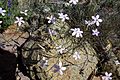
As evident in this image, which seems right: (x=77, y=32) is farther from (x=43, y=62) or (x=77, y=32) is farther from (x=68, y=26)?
(x=43, y=62)

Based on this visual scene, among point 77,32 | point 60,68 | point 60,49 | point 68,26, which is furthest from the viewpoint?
point 68,26

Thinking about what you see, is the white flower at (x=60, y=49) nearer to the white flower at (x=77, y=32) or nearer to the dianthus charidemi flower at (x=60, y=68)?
the dianthus charidemi flower at (x=60, y=68)

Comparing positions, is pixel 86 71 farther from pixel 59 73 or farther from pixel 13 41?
pixel 13 41

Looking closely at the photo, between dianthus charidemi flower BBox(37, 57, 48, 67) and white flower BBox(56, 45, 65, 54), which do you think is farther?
white flower BBox(56, 45, 65, 54)

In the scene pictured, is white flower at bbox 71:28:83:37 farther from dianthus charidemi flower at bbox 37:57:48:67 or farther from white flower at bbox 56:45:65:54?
dianthus charidemi flower at bbox 37:57:48:67

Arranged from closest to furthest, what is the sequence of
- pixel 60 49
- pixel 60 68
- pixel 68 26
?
pixel 60 68 < pixel 60 49 < pixel 68 26

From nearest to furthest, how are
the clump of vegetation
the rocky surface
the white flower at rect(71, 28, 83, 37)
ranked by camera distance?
the rocky surface, the clump of vegetation, the white flower at rect(71, 28, 83, 37)

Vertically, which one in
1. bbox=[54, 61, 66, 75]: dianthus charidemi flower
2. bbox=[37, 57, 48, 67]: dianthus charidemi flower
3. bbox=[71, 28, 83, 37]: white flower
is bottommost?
bbox=[54, 61, 66, 75]: dianthus charidemi flower

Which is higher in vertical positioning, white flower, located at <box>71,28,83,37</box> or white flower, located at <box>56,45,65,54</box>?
white flower, located at <box>71,28,83,37</box>

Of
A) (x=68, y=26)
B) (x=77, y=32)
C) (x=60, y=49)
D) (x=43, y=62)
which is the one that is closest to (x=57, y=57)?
(x=60, y=49)

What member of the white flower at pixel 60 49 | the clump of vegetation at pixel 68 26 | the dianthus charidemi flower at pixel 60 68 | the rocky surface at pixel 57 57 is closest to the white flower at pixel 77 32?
the clump of vegetation at pixel 68 26

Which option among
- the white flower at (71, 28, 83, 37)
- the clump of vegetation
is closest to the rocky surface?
the clump of vegetation

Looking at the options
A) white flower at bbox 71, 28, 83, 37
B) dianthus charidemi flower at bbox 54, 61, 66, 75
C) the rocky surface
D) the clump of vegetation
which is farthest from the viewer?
white flower at bbox 71, 28, 83, 37
